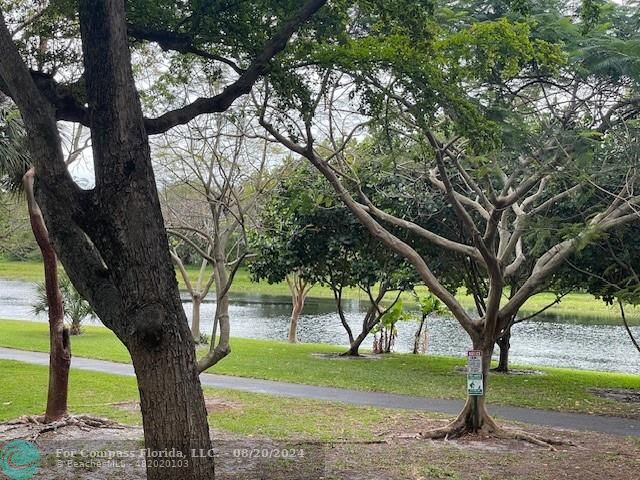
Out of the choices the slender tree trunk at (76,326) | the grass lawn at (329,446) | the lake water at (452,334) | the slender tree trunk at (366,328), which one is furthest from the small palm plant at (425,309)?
the slender tree trunk at (76,326)

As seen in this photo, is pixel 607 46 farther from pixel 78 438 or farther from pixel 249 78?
pixel 78 438

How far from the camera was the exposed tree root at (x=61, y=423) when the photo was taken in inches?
318

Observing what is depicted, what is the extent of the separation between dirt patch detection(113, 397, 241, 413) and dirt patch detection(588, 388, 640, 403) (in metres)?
6.86

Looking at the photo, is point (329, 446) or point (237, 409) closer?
point (329, 446)

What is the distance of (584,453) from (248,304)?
31928 millimetres

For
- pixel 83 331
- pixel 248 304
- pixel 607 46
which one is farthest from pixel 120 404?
pixel 248 304

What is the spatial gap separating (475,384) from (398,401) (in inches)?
129

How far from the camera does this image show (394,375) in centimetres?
1485

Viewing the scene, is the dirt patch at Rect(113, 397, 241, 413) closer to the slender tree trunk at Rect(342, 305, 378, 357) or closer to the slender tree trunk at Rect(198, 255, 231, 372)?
the slender tree trunk at Rect(198, 255, 231, 372)

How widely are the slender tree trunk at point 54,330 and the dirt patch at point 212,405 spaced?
5.21 ft

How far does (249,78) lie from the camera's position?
558cm

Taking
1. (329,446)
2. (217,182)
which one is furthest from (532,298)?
(329,446)

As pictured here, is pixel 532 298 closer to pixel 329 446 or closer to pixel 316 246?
pixel 316 246

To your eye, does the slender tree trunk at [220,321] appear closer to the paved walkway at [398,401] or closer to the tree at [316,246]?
the paved walkway at [398,401]
